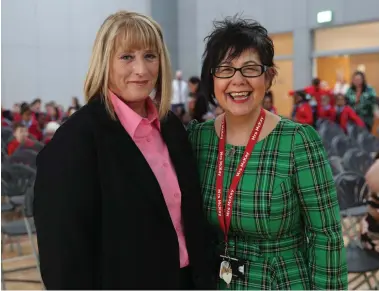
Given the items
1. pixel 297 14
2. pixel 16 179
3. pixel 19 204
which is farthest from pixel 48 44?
pixel 19 204

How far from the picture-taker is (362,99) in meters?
10.7

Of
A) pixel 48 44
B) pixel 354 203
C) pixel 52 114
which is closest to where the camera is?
pixel 354 203

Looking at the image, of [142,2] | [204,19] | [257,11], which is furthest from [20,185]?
[142,2]

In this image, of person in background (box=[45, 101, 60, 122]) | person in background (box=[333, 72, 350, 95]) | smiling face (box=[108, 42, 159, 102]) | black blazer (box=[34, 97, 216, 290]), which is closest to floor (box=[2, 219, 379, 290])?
black blazer (box=[34, 97, 216, 290])

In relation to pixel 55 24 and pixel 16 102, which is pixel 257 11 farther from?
pixel 16 102

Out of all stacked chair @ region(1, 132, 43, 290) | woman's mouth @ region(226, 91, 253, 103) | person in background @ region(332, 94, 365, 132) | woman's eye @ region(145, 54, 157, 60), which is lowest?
stacked chair @ region(1, 132, 43, 290)

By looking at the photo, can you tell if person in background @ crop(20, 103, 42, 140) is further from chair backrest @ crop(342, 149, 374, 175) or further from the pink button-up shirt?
the pink button-up shirt

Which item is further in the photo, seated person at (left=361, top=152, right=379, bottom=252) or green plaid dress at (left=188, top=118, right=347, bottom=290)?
seated person at (left=361, top=152, right=379, bottom=252)

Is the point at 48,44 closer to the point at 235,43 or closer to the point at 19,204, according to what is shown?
the point at 19,204

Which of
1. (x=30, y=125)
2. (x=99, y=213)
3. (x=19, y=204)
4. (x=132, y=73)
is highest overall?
(x=132, y=73)

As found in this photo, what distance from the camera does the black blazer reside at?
1515 mm

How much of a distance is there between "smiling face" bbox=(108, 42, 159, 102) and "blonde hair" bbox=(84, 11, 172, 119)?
2 cm

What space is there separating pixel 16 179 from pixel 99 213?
13.9 ft

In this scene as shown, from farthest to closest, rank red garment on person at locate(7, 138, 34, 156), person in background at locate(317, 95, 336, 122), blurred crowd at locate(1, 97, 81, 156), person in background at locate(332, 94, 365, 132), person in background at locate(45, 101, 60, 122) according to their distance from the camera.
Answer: person in background at locate(45, 101, 60, 122) → person in background at locate(317, 95, 336, 122) → person in background at locate(332, 94, 365, 132) → blurred crowd at locate(1, 97, 81, 156) → red garment on person at locate(7, 138, 34, 156)
